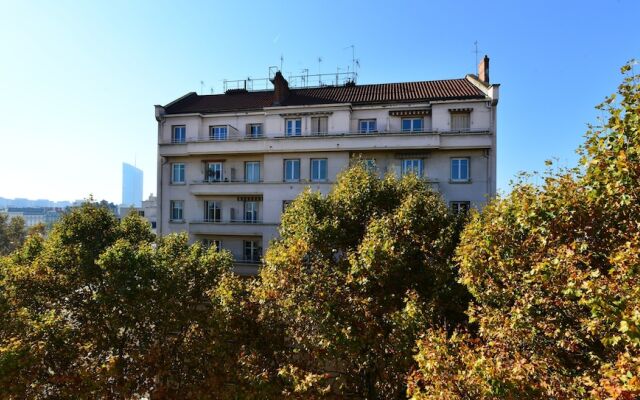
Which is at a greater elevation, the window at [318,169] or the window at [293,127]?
the window at [293,127]

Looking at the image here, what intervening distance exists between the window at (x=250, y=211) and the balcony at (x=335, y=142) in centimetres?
397

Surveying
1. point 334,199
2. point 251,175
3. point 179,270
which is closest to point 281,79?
point 251,175

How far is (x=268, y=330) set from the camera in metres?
11.7

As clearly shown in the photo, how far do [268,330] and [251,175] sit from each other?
17859 millimetres

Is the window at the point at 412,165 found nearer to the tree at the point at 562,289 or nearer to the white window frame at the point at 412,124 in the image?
the white window frame at the point at 412,124

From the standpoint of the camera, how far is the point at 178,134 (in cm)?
2947

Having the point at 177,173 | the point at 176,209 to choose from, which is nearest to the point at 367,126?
the point at 177,173

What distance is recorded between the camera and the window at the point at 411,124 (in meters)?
25.8

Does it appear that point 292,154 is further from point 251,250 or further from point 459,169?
point 459,169

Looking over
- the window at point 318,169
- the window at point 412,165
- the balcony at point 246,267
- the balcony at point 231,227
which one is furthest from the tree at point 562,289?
the balcony at point 246,267

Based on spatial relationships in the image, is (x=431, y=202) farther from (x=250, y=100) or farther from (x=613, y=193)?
(x=250, y=100)

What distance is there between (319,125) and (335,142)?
217 cm

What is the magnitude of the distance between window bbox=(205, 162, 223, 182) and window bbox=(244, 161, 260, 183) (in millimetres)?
2035

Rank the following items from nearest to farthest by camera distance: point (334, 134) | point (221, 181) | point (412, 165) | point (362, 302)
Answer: point (362, 302), point (412, 165), point (334, 134), point (221, 181)
